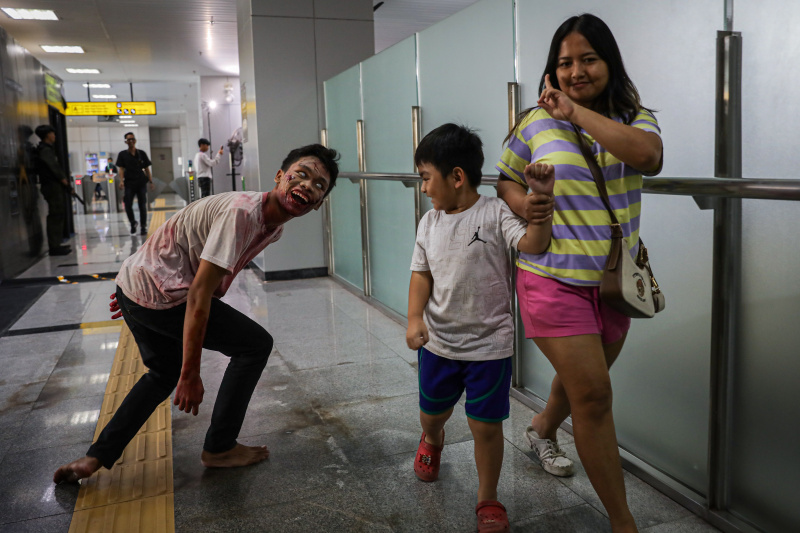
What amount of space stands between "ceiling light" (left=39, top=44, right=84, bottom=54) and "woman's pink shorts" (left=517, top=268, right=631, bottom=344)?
572 inches

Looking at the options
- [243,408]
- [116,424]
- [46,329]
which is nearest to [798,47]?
[243,408]

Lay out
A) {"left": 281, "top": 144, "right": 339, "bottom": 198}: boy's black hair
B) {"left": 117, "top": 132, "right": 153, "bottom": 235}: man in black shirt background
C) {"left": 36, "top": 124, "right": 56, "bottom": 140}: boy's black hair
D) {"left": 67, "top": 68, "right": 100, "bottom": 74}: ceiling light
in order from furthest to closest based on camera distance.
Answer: {"left": 67, "top": 68, "right": 100, "bottom": 74}: ceiling light
{"left": 117, "top": 132, "right": 153, "bottom": 235}: man in black shirt background
{"left": 36, "top": 124, "right": 56, "bottom": 140}: boy's black hair
{"left": 281, "top": 144, "right": 339, "bottom": 198}: boy's black hair

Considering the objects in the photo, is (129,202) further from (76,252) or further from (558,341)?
(558,341)

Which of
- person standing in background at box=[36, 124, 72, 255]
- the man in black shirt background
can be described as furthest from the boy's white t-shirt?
the man in black shirt background

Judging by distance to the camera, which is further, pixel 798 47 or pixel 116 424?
pixel 116 424

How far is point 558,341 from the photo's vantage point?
1.84m

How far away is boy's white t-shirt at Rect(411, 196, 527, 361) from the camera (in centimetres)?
208

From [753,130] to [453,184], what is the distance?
35.1 inches

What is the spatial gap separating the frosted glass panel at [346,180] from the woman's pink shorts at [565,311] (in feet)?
14.4

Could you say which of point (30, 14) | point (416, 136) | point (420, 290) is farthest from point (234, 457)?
point (30, 14)

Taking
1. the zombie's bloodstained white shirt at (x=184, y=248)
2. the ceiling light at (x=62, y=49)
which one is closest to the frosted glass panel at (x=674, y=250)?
the zombie's bloodstained white shirt at (x=184, y=248)

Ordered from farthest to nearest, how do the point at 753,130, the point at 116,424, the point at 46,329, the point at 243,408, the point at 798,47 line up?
the point at 46,329
the point at 243,408
the point at 116,424
the point at 753,130
the point at 798,47

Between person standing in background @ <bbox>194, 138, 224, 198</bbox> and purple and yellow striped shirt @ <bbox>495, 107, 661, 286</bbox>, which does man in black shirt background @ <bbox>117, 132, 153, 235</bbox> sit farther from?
purple and yellow striped shirt @ <bbox>495, 107, 661, 286</bbox>

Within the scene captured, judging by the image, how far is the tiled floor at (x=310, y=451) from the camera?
223 centimetres
